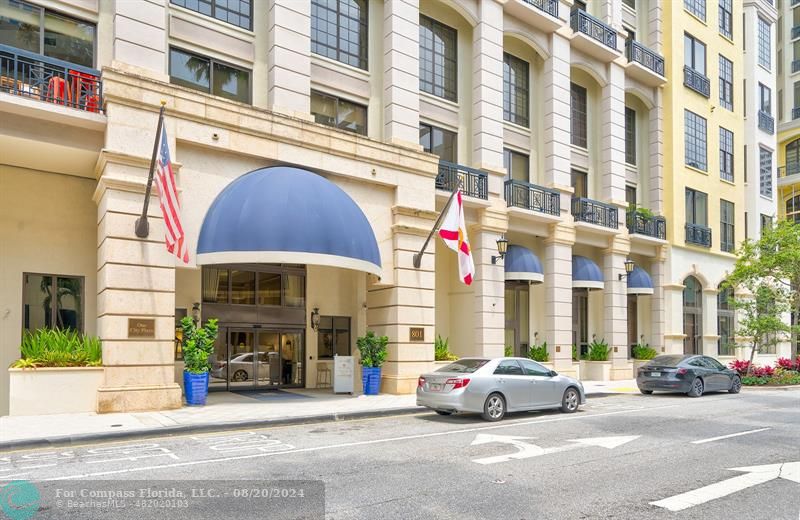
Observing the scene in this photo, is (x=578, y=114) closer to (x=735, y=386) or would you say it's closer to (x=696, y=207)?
(x=696, y=207)

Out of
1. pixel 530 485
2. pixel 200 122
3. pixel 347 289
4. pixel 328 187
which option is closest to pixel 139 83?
pixel 200 122

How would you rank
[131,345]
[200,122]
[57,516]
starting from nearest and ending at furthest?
[57,516]
[131,345]
[200,122]

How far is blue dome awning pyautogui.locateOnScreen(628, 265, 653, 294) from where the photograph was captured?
3103 centimetres

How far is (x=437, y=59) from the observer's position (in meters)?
24.4

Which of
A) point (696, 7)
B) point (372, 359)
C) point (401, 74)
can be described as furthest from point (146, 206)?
point (696, 7)

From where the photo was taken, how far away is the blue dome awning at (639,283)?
31.0 m

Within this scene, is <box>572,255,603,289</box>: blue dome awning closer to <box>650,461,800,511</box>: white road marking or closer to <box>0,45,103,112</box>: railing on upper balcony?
<box>650,461,800,511</box>: white road marking

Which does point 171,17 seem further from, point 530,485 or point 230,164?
point 530,485

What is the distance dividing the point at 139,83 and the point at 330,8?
771 cm

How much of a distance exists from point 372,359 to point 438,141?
8.67 m

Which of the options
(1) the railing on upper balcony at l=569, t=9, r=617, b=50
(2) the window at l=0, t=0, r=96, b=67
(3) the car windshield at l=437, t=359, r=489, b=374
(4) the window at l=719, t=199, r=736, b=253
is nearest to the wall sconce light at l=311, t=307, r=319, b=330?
(3) the car windshield at l=437, t=359, r=489, b=374

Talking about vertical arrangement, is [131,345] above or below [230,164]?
below

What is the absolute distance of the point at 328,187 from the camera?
18109mm

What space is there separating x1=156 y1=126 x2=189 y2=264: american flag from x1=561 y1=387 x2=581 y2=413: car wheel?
9.99 metres
